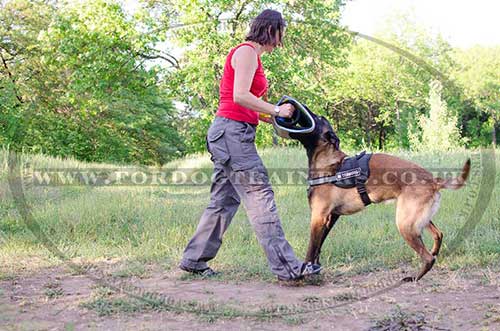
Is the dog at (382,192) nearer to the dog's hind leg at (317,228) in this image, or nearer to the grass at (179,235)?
the dog's hind leg at (317,228)

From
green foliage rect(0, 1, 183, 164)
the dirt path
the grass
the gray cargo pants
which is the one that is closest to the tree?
green foliage rect(0, 1, 183, 164)

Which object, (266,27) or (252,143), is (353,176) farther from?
(266,27)

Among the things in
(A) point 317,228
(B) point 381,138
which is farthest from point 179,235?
(B) point 381,138

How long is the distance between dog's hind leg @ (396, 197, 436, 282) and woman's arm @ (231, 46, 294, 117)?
132 centimetres

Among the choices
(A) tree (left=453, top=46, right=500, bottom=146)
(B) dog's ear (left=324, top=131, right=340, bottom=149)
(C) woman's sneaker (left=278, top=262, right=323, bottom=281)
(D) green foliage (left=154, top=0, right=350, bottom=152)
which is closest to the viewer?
(C) woman's sneaker (left=278, top=262, right=323, bottom=281)

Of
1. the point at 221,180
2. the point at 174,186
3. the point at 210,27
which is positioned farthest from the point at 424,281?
the point at 210,27

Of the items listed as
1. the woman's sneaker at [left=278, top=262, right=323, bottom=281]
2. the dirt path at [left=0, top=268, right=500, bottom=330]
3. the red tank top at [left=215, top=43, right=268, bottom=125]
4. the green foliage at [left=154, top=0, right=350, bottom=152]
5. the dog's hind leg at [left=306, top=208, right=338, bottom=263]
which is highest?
the green foliage at [left=154, top=0, right=350, bottom=152]

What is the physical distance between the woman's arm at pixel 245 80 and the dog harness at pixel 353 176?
854 mm

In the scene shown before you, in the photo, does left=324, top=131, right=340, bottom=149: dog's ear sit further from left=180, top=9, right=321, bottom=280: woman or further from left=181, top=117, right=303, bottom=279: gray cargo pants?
left=181, top=117, right=303, bottom=279: gray cargo pants

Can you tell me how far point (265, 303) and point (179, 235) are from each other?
2.17m

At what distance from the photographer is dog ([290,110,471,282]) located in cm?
390

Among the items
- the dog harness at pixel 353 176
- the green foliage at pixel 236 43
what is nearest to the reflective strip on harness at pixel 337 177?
the dog harness at pixel 353 176

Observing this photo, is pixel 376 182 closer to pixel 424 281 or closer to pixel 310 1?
pixel 424 281

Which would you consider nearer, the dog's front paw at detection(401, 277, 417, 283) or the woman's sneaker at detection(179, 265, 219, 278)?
the dog's front paw at detection(401, 277, 417, 283)
